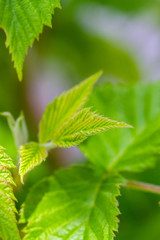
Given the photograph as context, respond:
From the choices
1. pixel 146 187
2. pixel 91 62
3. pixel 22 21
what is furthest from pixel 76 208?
pixel 91 62

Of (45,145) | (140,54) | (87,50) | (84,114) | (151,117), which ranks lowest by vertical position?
(140,54)

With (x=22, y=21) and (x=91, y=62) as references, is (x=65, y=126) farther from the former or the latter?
(x=91, y=62)

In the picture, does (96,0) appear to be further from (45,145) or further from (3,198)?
(3,198)

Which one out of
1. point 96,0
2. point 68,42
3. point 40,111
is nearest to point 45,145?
point 40,111

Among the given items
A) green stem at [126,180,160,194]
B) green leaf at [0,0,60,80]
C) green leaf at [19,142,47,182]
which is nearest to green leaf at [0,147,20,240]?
green leaf at [19,142,47,182]

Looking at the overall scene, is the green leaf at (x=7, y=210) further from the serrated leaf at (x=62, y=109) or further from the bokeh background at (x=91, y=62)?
the bokeh background at (x=91, y=62)

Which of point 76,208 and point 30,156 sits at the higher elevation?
point 30,156

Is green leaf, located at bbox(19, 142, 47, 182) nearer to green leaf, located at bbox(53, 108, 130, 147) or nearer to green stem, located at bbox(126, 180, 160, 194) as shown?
green leaf, located at bbox(53, 108, 130, 147)
